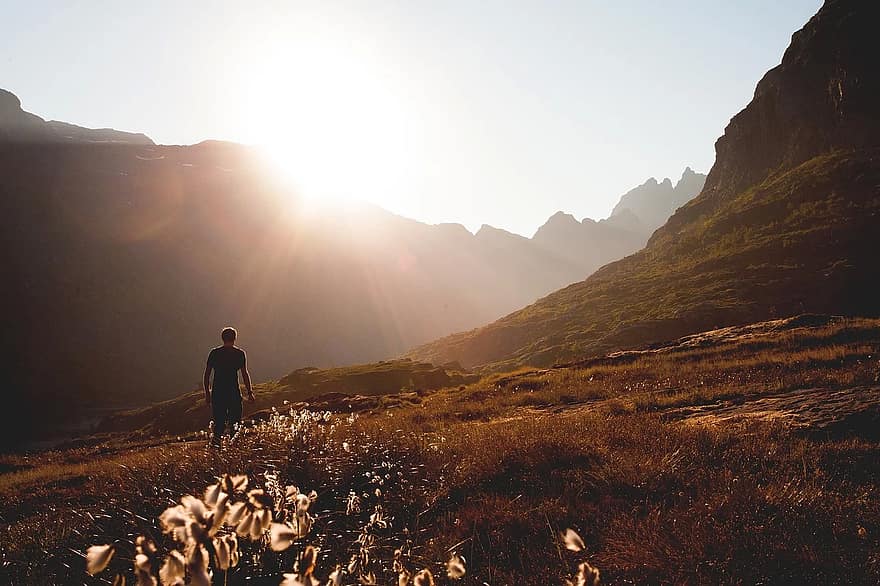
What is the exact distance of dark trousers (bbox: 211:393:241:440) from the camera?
9984 mm

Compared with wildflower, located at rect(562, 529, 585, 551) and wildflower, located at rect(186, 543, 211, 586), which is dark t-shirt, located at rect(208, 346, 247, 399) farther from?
wildflower, located at rect(562, 529, 585, 551)

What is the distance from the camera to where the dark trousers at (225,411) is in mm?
9984

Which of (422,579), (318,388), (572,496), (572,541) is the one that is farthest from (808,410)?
(318,388)

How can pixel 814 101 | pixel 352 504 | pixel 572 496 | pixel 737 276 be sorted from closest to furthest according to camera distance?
pixel 352 504
pixel 572 496
pixel 737 276
pixel 814 101

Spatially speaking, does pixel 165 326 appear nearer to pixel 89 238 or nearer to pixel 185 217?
pixel 89 238

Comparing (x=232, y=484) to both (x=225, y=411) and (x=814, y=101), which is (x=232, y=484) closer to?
(x=225, y=411)

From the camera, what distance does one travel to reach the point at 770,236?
190 feet

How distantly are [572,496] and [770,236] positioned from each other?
218 feet

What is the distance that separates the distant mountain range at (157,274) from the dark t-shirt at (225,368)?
81464 mm

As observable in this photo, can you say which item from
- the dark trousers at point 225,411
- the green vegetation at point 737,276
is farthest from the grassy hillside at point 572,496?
the green vegetation at point 737,276

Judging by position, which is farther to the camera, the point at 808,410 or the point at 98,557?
the point at 808,410

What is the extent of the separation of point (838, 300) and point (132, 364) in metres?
118

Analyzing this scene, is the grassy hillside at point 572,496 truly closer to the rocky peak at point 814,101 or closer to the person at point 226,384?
the person at point 226,384

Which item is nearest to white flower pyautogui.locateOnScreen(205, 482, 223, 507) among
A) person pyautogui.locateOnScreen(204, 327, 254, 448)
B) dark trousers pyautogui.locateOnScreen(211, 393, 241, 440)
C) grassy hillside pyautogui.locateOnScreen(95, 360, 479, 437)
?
person pyautogui.locateOnScreen(204, 327, 254, 448)
